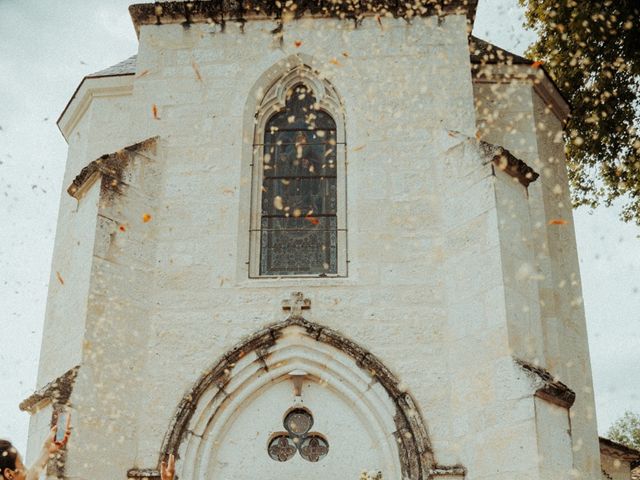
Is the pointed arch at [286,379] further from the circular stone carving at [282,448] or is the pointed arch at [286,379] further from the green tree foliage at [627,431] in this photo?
the green tree foliage at [627,431]

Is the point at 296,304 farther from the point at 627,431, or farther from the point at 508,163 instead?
the point at 627,431

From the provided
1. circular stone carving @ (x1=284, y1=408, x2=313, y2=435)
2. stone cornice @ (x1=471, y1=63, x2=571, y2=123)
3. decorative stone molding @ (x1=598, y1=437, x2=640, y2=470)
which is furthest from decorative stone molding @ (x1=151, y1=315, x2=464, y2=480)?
decorative stone molding @ (x1=598, y1=437, x2=640, y2=470)

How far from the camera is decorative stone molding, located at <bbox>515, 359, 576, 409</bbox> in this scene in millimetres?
8008

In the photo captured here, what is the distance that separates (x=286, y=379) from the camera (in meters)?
9.26

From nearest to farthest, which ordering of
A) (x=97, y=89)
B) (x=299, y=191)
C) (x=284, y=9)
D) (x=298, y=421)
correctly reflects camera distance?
(x=298, y=421) < (x=299, y=191) < (x=284, y=9) < (x=97, y=89)

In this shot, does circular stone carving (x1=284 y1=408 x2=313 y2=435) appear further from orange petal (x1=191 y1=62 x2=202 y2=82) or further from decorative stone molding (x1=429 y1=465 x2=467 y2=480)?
orange petal (x1=191 y1=62 x2=202 y2=82)

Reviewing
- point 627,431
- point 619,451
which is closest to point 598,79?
point 619,451

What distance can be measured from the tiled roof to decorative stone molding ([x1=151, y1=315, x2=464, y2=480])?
4888 millimetres

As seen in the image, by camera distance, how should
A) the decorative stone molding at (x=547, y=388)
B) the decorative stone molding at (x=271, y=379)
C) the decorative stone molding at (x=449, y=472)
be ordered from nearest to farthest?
the decorative stone molding at (x=547, y=388) → the decorative stone molding at (x=449, y=472) → the decorative stone molding at (x=271, y=379)

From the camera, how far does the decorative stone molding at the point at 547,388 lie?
801 centimetres

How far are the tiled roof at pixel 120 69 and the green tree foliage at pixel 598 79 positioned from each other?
21.6ft

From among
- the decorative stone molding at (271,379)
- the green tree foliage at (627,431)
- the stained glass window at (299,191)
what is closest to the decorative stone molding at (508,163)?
the stained glass window at (299,191)

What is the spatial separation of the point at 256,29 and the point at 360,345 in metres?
4.18

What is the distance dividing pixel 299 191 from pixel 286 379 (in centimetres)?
227
